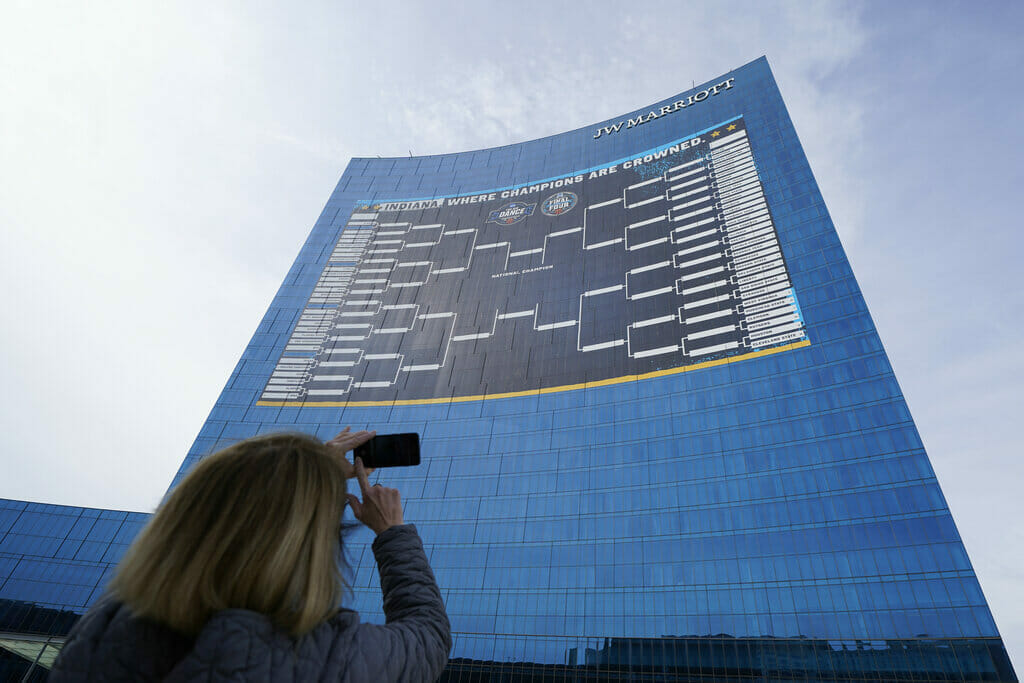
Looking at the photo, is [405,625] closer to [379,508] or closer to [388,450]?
[379,508]

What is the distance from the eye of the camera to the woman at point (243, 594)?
5.33ft

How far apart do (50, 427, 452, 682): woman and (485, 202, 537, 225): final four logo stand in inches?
2563

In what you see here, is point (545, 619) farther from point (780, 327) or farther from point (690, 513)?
point (780, 327)

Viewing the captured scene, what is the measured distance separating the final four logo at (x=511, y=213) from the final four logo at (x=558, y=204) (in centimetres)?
163

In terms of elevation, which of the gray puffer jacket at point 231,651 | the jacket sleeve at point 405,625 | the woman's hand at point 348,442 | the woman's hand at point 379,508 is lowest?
the gray puffer jacket at point 231,651

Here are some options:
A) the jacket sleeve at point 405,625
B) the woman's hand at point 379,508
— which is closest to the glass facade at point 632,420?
the woman's hand at point 379,508

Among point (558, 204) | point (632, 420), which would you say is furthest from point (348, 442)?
point (558, 204)

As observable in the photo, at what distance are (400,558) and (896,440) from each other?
42454mm

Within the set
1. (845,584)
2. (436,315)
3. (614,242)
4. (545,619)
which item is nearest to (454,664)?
→ (545,619)

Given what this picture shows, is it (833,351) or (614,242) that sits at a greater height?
(614,242)

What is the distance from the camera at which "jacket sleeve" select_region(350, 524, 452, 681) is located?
1920 mm

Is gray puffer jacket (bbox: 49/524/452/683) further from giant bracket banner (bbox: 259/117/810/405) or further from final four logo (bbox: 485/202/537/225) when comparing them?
final four logo (bbox: 485/202/537/225)

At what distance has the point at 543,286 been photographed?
57.3 m

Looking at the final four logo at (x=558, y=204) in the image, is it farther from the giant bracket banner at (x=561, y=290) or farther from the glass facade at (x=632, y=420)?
the glass facade at (x=632, y=420)
